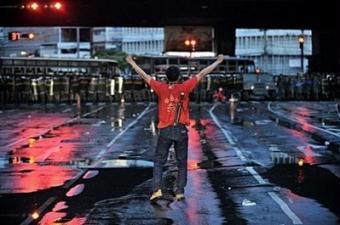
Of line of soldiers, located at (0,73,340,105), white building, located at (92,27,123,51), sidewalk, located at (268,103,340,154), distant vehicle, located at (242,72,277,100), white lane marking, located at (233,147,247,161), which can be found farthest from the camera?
white building, located at (92,27,123,51)

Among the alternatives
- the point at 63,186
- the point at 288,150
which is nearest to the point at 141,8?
the point at 288,150

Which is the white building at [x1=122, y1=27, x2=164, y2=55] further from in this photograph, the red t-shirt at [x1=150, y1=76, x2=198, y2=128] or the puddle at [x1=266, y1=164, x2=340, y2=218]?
the red t-shirt at [x1=150, y1=76, x2=198, y2=128]

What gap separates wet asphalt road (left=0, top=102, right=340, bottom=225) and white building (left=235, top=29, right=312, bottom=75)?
9445 cm

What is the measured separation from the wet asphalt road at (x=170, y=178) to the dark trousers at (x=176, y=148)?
0.30 meters

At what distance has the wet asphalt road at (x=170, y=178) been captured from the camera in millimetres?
9844

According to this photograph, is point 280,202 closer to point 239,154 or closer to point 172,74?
point 172,74

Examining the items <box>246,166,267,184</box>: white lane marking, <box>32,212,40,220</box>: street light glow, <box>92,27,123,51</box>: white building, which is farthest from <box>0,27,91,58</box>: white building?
<box>32,212,40,220</box>: street light glow

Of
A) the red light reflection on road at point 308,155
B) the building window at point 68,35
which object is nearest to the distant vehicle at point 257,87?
the red light reflection on road at point 308,155

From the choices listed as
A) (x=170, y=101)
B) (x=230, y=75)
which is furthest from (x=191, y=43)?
(x=170, y=101)

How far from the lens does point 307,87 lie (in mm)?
56812

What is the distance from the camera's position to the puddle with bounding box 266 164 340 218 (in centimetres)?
1105

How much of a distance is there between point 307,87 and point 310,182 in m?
44.9

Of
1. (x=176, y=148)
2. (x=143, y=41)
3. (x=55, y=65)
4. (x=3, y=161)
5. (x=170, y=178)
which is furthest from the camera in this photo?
(x=143, y=41)

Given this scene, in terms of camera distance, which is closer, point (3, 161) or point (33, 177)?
point (33, 177)
